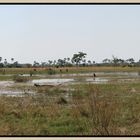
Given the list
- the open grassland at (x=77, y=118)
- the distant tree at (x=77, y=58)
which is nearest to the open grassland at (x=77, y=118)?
the open grassland at (x=77, y=118)

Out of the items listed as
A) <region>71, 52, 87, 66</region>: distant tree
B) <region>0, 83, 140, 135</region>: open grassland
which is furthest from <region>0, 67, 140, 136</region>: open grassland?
<region>71, 52, 87, 66</region>: distant tree

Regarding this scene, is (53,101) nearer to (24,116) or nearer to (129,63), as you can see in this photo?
(24,116)

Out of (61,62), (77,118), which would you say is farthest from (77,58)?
(77,118)

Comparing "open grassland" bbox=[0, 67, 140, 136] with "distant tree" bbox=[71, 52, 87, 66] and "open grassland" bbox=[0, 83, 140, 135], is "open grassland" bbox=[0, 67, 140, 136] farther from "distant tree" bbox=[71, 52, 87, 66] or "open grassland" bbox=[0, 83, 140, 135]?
"distant tree" bbox=[71, 52, 87, 66]

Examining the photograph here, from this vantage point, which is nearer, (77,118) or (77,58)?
(77,118)

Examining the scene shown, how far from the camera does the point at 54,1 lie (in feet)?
22.2

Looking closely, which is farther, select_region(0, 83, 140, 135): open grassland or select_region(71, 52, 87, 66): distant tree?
select_region(71, 52, 87, 66): distant tree

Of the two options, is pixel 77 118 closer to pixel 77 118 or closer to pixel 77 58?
pixel 77 118

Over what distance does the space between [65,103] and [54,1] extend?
6460 millimetres

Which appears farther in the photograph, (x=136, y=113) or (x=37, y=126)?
(x=136, y=113)

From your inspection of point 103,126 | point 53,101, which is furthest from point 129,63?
point 103,126

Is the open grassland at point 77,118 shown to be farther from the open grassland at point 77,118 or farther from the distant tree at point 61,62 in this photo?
the distant tree at point 61,62

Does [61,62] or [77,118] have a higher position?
[61,62]

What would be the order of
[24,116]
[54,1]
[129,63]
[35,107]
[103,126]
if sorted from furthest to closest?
[129,63], [35,107], [24,116], [103,126], [54,1]
